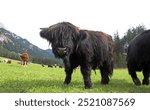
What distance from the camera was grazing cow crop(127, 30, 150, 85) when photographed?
14.6 metres

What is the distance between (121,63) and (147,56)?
6894 cm

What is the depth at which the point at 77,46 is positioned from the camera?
12391 mm

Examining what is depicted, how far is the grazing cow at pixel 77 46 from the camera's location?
466 inches

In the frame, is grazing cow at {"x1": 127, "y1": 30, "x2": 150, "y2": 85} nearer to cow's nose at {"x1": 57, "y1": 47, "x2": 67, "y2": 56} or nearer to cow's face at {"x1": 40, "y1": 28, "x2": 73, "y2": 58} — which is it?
cow's face at {"x1": 40, "y1": 28, "x2": 73, "y2": 58}

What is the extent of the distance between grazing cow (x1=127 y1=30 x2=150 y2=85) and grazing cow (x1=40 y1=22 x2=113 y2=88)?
3.89 ft

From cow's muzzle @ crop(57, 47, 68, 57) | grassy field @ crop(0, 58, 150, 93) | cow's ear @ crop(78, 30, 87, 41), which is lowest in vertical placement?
grassy field @ crop(0, 58, 150, 93)

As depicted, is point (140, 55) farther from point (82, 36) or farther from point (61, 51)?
point (61, 51)

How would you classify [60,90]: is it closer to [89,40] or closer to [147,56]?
[89,40]

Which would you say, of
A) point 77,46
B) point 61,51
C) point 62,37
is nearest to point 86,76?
point 77,46

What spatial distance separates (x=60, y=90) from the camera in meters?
12.0

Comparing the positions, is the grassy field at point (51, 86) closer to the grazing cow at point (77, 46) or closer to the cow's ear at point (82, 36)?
the grazing cow at point (77, 46)

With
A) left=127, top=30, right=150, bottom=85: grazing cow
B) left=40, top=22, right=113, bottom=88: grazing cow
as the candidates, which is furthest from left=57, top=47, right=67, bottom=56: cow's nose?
left=127, top=30, right=150, bottom=85: grazing cow

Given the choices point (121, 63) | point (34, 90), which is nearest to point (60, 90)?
point (34, 90)

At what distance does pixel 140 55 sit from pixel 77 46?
384cm
